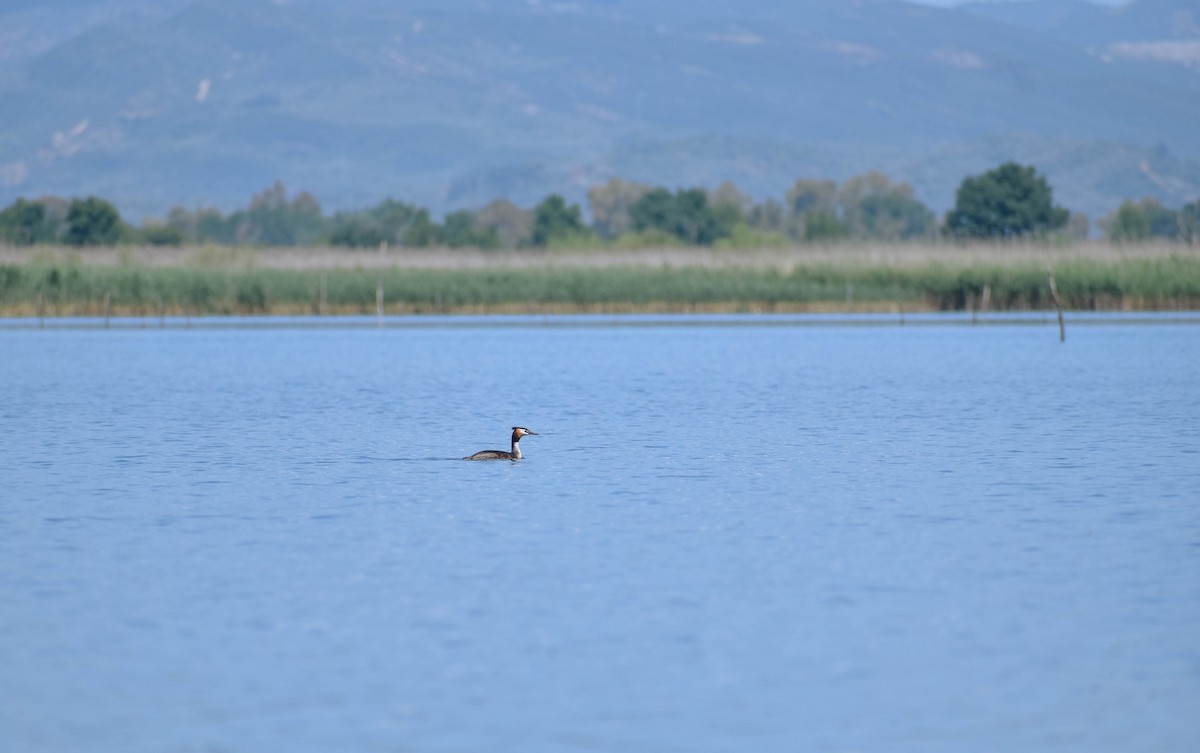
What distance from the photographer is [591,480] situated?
1772 centimetres

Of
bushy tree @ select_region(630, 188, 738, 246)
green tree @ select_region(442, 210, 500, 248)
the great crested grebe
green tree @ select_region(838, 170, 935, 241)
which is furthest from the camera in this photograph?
green tree @ select_region(838, 170, 935, 241)

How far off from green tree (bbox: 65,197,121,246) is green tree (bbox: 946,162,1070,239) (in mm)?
38844

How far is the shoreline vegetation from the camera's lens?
177ft

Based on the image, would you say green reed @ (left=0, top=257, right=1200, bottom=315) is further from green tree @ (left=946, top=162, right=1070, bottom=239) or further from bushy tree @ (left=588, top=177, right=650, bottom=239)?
bushy tree @ (left=588, top=177, right=650, bottom=239)

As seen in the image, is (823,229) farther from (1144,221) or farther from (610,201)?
(610,201)

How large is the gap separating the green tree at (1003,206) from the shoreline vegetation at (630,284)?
98.6ft

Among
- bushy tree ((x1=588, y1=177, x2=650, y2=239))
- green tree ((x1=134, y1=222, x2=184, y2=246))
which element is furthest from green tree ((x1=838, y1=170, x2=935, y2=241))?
green tree ((x1=134, y1=222, x2=184, y2=246))

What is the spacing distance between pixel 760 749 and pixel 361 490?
364 inches

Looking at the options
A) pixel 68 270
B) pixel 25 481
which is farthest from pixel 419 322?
pixel 25 481

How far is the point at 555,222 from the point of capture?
10175 cm

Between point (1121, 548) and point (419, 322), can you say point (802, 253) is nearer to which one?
point (419, 322)

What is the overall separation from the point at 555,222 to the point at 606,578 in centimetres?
8993

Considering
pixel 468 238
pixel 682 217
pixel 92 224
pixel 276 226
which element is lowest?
pixel 468 238

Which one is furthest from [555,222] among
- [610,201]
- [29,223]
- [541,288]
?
[610,201]
